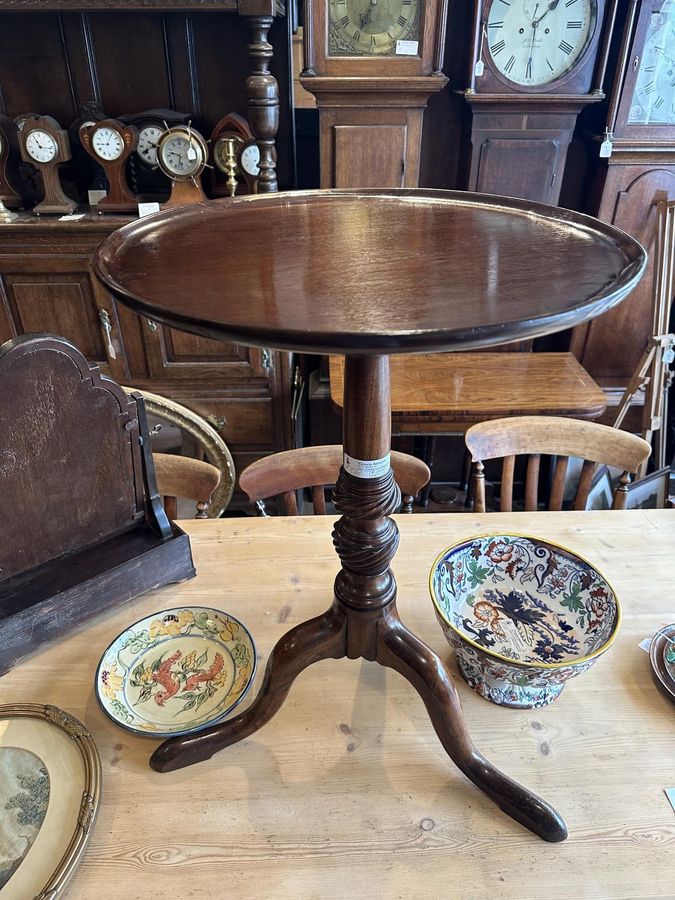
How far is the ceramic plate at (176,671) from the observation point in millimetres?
827

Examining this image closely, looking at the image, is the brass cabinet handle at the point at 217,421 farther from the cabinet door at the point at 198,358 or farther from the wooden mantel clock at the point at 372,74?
the wooden mantel clock at the point at 372,74

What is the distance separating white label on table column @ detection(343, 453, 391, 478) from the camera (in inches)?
27.1

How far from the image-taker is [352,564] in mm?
740

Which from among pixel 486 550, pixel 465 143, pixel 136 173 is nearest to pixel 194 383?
pixel 136 173

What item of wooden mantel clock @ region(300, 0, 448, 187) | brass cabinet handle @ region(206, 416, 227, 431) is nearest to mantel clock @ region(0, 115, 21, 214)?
brass cabinet handle @ region(206, 416, 227, 431)

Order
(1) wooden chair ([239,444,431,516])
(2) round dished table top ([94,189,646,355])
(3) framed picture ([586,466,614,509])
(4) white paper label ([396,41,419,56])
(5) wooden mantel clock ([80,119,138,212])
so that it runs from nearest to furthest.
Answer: (2) round dished table top ([94,189,646,355]) < (1) wooden chair ([239,444,431,516]) < (4) white paper label ([396,41,419,56]) < (5) wooden mantel clock ([80,119,138,212]) < (3) framed picture ([586,466,614,509])

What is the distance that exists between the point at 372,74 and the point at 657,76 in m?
0.88

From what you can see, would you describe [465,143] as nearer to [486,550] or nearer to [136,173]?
[136,173]

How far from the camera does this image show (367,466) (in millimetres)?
689

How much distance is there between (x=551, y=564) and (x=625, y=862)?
37 centimetres

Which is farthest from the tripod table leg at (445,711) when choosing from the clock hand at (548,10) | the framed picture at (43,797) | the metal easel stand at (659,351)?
the clock hand at (548,10)

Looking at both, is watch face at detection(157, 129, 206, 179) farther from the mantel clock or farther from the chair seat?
the chair seat

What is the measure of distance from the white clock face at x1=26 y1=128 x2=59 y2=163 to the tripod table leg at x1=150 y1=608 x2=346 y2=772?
1.88 metres

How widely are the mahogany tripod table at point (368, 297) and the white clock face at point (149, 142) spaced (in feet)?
4.73
